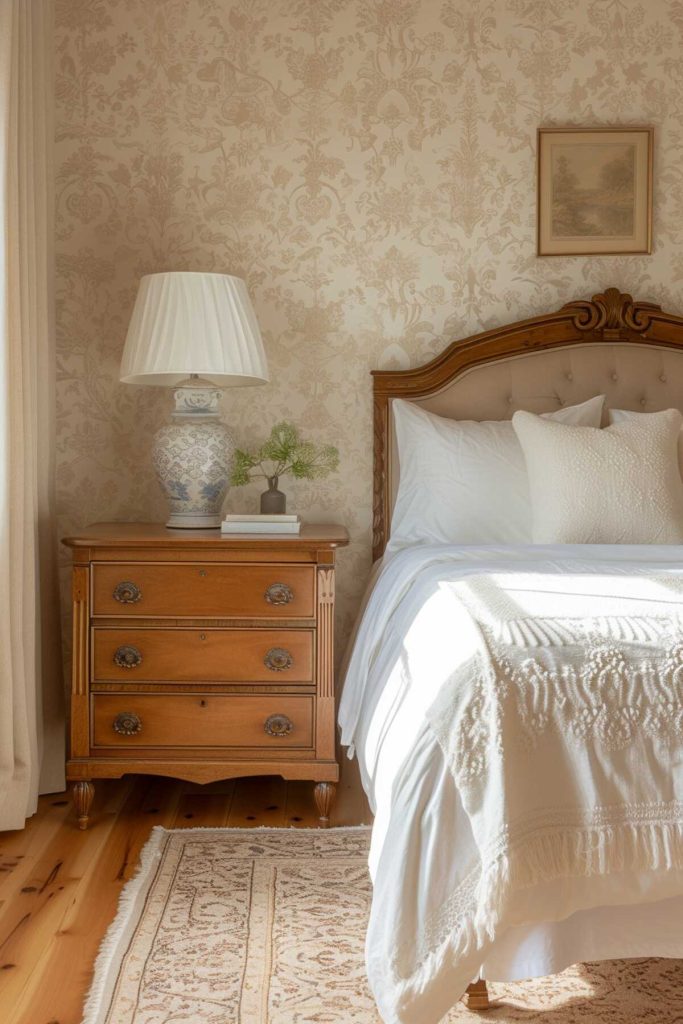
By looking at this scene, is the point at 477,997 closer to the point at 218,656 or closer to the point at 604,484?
the point at 218,656

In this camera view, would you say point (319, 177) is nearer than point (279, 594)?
No

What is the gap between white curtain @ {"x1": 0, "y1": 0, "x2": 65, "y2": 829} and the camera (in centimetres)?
254

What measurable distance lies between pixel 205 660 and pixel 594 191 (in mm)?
1926

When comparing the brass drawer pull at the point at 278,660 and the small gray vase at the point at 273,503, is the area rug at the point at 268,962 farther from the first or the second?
the small gray vase at the point at 273,503

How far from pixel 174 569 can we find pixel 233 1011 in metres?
1.18

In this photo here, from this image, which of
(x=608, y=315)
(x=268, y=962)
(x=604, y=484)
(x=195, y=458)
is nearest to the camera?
(x=268, y=962)

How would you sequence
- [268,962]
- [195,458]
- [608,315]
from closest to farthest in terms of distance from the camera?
[268,962] → [195,458] → [608,315]

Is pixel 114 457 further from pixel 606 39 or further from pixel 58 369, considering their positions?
pixel 606 39

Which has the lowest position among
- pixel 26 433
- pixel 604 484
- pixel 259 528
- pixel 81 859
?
pixel 81 859

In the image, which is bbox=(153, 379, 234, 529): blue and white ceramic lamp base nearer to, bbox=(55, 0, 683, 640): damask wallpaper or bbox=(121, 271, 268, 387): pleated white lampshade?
bbox=(121, 271, 268, 387): pleated white lampshade

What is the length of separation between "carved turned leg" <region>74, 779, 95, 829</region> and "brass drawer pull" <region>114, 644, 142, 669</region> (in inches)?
12.5

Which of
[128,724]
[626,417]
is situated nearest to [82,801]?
[128,724]

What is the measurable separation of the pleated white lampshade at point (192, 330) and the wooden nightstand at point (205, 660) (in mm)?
475

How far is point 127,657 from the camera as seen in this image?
265 cm
